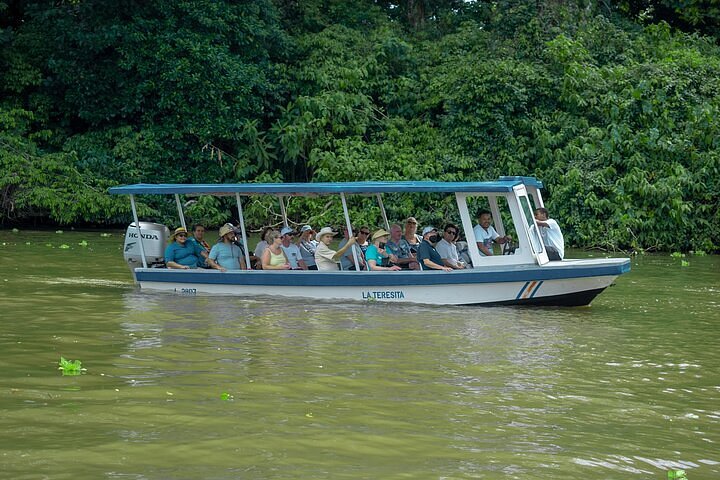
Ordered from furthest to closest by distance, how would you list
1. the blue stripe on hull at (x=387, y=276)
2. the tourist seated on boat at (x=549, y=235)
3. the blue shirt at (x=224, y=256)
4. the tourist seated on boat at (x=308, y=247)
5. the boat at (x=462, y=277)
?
1. the tourist seated on boat at (x=308, y=247)
2. the blue shirt at (x=224, y=256)
3. the tourist seated on boat at (x=549, y=235)
4. the boat at (x=462, y=277)
5. the blue stripe on hull at (x=387, y=276)

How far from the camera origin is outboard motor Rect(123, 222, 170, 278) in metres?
17.7

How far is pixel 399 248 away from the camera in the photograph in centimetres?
1694

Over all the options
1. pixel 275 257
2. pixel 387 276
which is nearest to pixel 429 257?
pixel 387 276

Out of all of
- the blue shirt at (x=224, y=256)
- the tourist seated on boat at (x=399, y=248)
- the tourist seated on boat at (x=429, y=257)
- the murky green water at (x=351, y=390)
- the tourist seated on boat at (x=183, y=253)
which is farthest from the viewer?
the tourist seated on boat at (x=183, y=253)

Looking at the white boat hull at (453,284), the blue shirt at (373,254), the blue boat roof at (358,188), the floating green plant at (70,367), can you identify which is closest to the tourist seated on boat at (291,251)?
the white boat hull at (453,284)

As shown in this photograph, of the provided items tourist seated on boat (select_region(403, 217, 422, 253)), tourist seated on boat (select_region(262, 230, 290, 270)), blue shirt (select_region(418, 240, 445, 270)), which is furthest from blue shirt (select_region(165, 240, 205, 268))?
blue shirt (select_region(418, 240, 445, 270))

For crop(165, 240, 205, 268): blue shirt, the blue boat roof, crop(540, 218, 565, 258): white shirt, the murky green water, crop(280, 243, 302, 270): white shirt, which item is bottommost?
the murky green water

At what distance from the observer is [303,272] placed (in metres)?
16.4

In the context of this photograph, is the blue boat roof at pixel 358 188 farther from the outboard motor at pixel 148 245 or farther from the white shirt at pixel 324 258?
the white shirt at pixel 324 258

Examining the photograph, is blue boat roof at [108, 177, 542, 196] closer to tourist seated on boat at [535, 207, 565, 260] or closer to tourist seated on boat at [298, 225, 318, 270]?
tourist seated on boat at [535, 207, 565, 260]

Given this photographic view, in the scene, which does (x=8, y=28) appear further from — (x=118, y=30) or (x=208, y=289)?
(x=208, y=289)

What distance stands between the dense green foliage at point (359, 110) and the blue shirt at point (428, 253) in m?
11.6

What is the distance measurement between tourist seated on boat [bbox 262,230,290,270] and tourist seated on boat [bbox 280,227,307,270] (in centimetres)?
7

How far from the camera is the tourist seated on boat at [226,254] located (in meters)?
17.3
